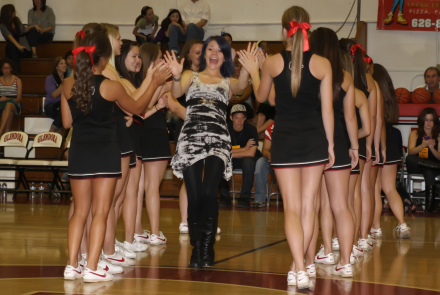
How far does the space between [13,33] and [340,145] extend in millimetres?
10678

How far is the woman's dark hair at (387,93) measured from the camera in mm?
5879

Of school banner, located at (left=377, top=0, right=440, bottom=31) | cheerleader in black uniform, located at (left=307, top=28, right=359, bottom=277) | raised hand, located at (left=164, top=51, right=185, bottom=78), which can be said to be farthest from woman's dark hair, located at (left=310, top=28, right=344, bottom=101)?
school banner, located at (left=377, top=0, right=440, bottom=31)

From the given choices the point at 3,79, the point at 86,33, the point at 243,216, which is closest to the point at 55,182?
the point at 3,79

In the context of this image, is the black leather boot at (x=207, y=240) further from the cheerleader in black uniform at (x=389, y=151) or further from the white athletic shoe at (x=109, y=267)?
the cheerleader in black uniform at (x=389, y=151)

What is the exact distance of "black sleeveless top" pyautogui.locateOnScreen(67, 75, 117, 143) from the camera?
3.93 meters

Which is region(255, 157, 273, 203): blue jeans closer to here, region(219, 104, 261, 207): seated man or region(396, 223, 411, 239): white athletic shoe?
region(219, 104, 261, 207): seated man

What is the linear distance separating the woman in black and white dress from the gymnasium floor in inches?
11.0

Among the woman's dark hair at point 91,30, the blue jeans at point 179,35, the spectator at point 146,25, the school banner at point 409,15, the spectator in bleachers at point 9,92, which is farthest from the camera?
the spectator at point 146,25

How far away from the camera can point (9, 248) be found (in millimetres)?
5445

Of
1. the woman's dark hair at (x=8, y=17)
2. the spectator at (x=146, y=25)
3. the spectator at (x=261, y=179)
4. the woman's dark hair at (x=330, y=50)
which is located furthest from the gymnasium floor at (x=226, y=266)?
the woman's dark hair at (x=8, y=17)

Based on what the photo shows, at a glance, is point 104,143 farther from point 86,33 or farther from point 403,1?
point 403,1

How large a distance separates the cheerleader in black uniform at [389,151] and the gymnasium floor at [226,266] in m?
0.23

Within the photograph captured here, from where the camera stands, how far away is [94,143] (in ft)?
13.0

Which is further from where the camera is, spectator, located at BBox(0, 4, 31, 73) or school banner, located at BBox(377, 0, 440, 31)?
spectator, located at BBox(0, 4, 31, 73)
